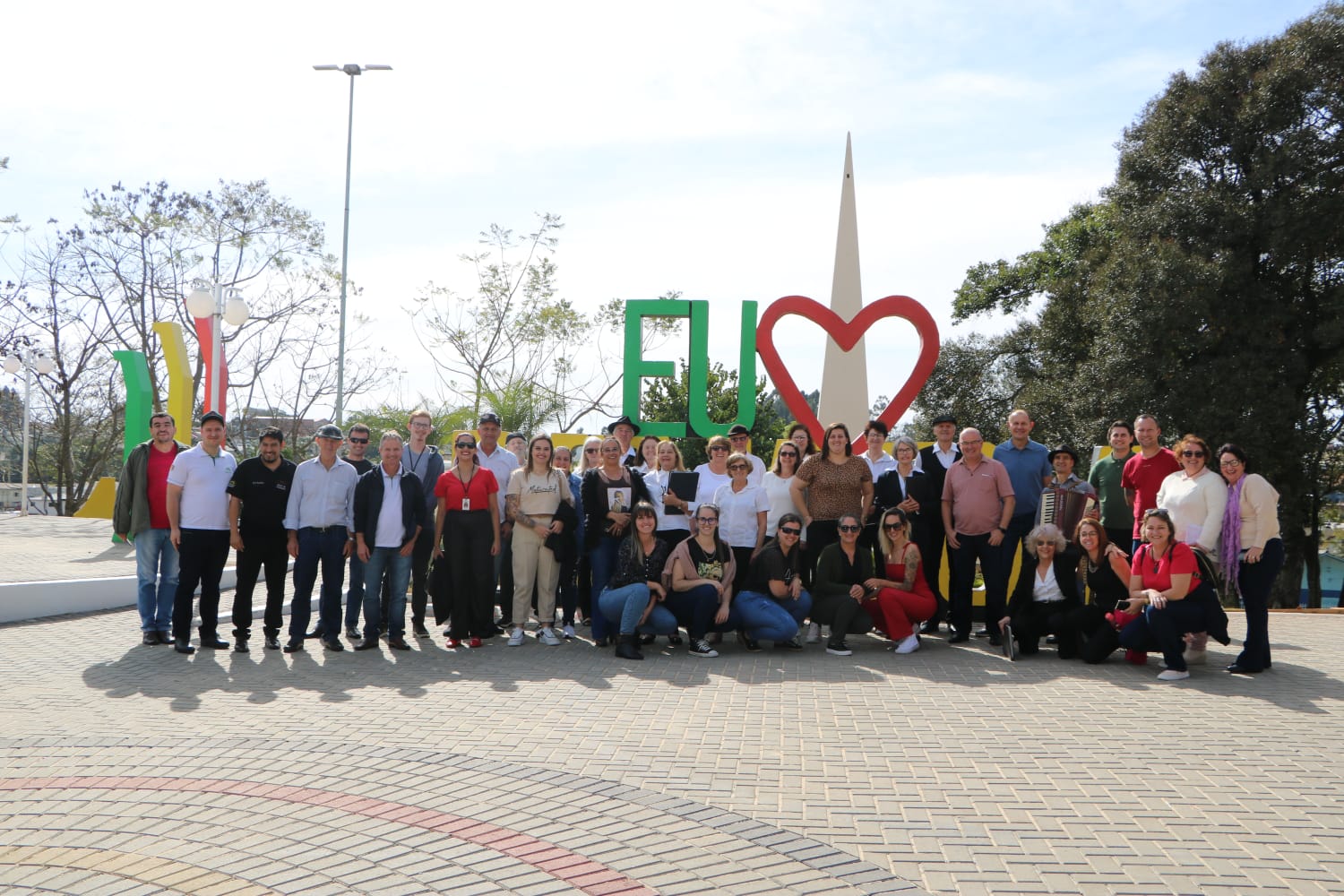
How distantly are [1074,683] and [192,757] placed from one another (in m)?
5.37

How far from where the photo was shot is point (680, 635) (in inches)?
358

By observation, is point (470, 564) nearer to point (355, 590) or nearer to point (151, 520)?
point (355, 590)

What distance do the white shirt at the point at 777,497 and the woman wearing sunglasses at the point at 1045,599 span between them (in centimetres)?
200

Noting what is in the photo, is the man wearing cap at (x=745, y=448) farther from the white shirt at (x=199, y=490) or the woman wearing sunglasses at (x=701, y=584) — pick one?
the white shirt at (x=199, y=490)

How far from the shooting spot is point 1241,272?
63.0 feet

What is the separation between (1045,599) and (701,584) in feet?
8.60

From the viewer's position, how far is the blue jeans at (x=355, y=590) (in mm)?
8219

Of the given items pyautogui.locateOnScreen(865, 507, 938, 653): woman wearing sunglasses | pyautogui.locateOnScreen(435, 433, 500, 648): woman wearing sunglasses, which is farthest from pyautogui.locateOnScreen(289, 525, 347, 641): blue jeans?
pyautogui.locateOnScreen(865, 507, 938, 653): woman wearing sunglasses

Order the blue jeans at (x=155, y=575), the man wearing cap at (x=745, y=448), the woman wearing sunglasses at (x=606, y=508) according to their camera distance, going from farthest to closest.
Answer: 1. the man wearing cap at (x=745, y=448)
2. the woman wearing sunglasses at (x=606, y=508)
3. the blue jeans at (x=155, y=575)

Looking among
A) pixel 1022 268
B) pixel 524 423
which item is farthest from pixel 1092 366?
pixel 524 423

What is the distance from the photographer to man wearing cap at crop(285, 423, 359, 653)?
8008mm

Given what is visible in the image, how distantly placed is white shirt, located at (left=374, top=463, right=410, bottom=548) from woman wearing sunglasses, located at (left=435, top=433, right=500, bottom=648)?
1.04ft

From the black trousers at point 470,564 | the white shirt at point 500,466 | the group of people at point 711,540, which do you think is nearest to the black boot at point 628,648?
the group of people at point 711,540

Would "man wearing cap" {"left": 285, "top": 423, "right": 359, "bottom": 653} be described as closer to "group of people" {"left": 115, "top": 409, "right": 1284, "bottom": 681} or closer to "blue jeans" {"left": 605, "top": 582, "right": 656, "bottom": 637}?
"group of people" {"left": 115, "top": 409, "right": 1284, "bottom": 681}
